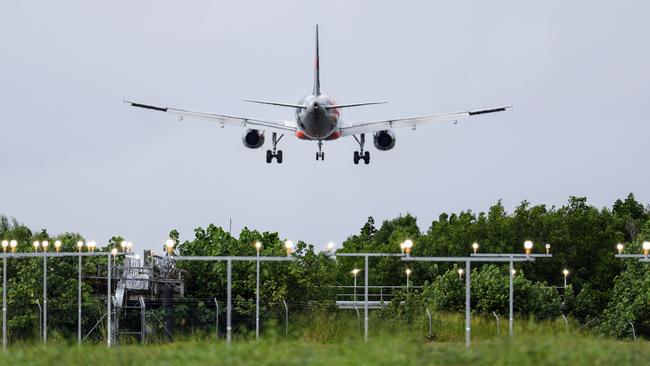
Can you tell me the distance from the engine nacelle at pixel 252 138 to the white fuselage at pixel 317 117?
188 inches

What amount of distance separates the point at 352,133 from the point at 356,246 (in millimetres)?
63791

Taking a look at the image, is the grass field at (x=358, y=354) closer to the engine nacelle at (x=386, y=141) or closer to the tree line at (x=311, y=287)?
the tree line at (x=311, y=287)

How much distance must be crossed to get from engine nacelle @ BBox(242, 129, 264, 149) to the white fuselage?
479 centimetres

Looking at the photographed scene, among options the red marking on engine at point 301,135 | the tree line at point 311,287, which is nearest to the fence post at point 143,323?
the tree line at point 311,287

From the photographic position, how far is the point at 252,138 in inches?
2820

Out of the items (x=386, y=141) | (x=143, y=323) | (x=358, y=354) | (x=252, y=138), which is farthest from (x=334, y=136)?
(x=358, y=354)

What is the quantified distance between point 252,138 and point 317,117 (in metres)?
7.48

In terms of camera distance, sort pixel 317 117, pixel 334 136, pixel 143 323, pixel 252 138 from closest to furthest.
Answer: pixel 143 323
pixel 317 117
pixel 334 136
pixel 252 138

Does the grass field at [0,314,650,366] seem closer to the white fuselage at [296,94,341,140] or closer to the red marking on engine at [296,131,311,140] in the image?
the white fuselage at [296,94,341,140]

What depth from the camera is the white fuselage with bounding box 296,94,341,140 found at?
64875 millimetres

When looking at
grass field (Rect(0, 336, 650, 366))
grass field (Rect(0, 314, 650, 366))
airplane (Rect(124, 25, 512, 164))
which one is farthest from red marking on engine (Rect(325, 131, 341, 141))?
grass field (Rect(0, 336, 650, 366))

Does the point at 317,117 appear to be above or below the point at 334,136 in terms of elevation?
above

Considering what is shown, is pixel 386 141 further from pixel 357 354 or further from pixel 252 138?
pixel 357 354

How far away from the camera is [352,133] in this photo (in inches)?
2844
